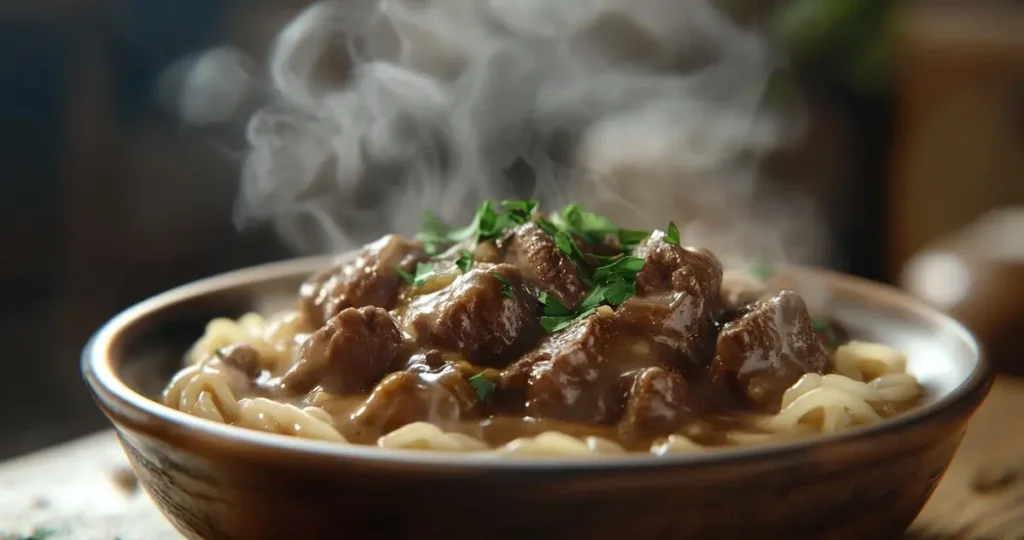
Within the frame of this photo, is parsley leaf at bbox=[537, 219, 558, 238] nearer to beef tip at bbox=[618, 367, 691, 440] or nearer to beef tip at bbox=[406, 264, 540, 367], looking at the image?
beef tip at bbox=[406, 264, 540, 367]

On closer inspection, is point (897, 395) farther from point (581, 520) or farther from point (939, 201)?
point (939, 201)

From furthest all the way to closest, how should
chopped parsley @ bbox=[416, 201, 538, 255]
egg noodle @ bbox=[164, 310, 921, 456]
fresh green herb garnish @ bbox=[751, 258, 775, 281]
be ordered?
fresh green herb garnish @ bbox=[751, 258, 775, 281]
chopped parsley @ bbox=[416, 201, 538, 255]
egg noodle @ bbox=[164, 310, 921, 456]

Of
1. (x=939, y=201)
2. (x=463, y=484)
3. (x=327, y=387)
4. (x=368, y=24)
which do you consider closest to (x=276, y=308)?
(x=327, y=387)

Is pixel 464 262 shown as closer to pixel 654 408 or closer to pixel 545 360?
pixel 545 360

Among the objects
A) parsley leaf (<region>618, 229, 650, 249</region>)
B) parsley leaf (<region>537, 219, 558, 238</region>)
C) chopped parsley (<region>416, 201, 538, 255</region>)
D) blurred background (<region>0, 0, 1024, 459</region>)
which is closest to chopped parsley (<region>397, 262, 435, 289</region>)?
chopped parsley (<region>416, 201, 538, 255</region>)

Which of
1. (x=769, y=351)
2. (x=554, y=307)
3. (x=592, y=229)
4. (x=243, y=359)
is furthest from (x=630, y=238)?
(x=243, y=359)
